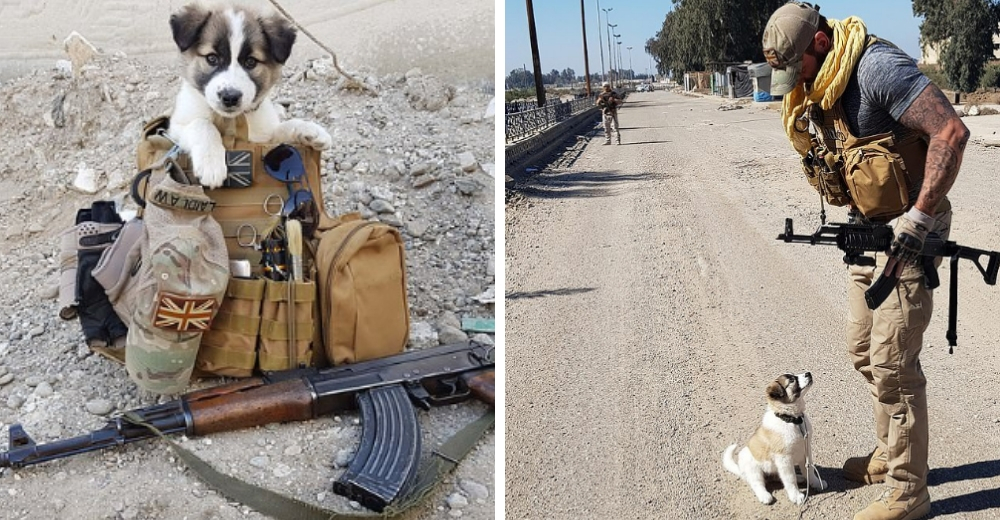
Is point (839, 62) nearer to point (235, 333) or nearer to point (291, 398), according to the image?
point (291, 398)

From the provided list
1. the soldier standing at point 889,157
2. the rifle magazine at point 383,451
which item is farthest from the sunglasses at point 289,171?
the soldier standing at point 889,157

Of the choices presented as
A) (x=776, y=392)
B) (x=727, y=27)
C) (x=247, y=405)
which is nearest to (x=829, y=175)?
(x=776, y=392)

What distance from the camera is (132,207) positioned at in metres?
6.60

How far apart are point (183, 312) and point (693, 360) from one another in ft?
8.75

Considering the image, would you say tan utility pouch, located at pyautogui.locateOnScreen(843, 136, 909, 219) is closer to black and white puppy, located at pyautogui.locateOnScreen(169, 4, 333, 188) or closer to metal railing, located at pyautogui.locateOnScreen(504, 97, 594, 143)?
black and white puppy, located at pyautogui.locateOnScreen(169, 4, 333, 188)

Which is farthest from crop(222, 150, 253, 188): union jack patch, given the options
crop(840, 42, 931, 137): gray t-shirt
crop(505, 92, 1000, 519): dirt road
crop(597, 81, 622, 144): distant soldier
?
crop(597, 81, 622, 144): distant soldier

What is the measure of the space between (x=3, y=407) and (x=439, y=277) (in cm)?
262

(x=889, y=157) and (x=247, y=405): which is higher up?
(x=889, y=157)

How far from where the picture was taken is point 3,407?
4.41m

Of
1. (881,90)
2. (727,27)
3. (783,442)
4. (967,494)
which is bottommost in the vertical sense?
(967,494)

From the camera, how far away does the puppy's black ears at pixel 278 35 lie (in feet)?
14.0

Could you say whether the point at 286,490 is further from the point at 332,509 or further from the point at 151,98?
the point at 151,98

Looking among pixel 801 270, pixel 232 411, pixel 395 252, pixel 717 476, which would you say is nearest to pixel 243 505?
pixel 232 411

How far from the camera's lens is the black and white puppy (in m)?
4.17
